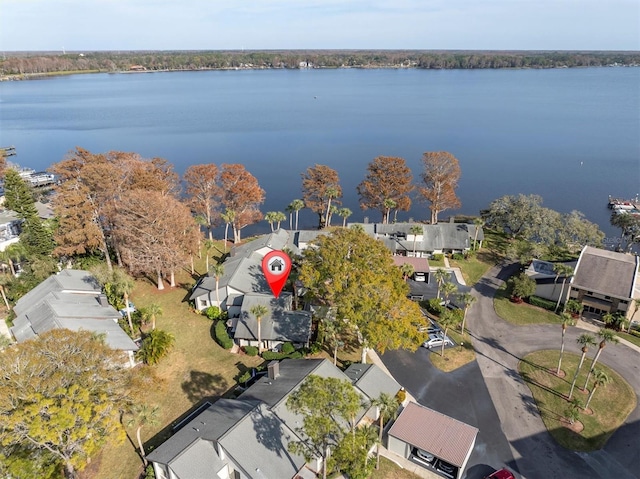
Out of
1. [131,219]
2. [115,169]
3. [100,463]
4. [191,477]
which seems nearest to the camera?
[191,477]

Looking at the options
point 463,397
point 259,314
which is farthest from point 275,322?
point 463,397

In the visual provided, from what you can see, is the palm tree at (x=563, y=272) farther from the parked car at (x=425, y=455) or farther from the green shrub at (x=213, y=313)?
the green shrub at (x=213, y=313)

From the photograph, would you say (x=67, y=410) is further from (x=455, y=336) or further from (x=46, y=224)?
(x=46, y=224)

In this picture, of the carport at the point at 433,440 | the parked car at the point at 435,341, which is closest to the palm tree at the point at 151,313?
the carport at the point at 433,440

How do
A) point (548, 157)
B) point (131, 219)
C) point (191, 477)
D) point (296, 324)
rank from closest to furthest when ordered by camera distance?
point (191, 477)
point (296, 324)
point (131, 219)
point (548, 157)

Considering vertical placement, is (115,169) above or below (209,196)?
above

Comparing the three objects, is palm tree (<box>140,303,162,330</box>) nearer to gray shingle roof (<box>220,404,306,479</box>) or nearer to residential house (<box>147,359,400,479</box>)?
residential house (<box>147,359,400,479</box>)

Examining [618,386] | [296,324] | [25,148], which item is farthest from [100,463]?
[25,148]

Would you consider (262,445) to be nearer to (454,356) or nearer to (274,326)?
(274,326)
